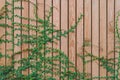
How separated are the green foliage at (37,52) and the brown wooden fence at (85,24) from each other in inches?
2.5

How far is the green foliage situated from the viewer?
200 inches

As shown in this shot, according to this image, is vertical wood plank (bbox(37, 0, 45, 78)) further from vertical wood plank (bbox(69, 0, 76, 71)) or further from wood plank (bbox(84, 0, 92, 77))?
wood plank (bbox(84, 0, 92, 77))

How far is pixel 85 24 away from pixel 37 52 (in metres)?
0.81

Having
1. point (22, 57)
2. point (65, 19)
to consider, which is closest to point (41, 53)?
point (22, 57)

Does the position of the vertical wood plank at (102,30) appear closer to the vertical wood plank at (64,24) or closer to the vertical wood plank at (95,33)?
the vertical wood plank at (95,33)

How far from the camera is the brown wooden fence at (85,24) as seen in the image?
513cm

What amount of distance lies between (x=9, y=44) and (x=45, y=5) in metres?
0.76

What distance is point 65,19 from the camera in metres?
5.14

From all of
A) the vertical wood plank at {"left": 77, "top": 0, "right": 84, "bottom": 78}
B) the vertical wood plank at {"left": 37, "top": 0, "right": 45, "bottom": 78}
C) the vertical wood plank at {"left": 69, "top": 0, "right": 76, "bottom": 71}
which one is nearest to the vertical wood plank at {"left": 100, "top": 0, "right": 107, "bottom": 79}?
the vertical wood plank at {"left": 77, "top": 0, "right": 84, "bottom": 78}

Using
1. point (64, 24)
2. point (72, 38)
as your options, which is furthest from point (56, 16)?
point (72, 38)

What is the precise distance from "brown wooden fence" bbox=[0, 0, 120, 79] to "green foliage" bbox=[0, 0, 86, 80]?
64mm

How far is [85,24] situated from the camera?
517 cm

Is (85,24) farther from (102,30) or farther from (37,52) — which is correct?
(37,52)

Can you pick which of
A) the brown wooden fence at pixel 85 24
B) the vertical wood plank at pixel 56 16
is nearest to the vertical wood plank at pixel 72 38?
the brown wooden fence at pixel 85 24
